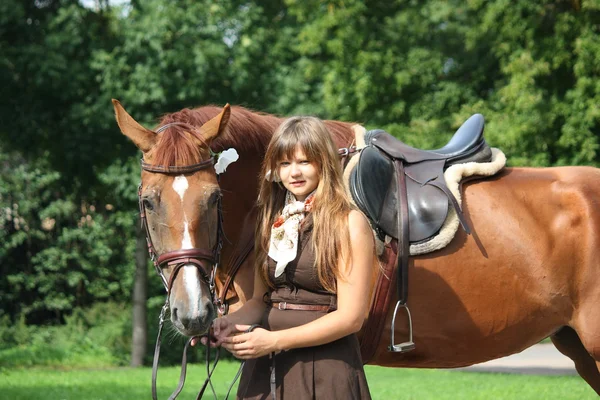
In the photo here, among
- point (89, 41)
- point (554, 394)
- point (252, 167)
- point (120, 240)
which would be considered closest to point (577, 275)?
point (252, 167)

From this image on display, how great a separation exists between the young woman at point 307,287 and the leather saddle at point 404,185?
929 mm

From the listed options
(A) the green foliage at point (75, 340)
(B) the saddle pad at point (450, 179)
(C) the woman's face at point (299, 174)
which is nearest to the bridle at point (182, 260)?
(C) the woman's face at point (299, 174)

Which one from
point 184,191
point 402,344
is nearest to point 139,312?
point 402,344

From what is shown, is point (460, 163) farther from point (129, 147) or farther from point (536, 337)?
point (129, 147)

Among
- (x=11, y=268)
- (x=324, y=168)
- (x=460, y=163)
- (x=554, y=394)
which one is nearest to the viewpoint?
(x=324, y=168)

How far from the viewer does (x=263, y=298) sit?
3.11 metres

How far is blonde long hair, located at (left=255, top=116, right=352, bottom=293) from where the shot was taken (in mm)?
2855

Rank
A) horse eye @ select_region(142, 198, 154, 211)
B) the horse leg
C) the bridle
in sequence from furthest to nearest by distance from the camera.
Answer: the horse leg
horse eye @ select_region(142, 198, 154, 211)
the bridle

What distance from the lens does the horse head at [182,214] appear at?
120 inches

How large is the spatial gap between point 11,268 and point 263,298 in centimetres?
1493

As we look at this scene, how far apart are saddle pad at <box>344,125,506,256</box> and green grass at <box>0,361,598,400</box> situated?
4.69 m

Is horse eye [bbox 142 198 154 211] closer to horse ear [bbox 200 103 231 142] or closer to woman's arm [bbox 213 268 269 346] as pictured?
horse ear [bbox 200 103 231 142]

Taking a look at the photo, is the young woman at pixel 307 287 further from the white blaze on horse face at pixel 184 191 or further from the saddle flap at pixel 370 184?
the saddle flap at pixel 370 184

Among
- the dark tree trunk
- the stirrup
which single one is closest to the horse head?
the stirrup
